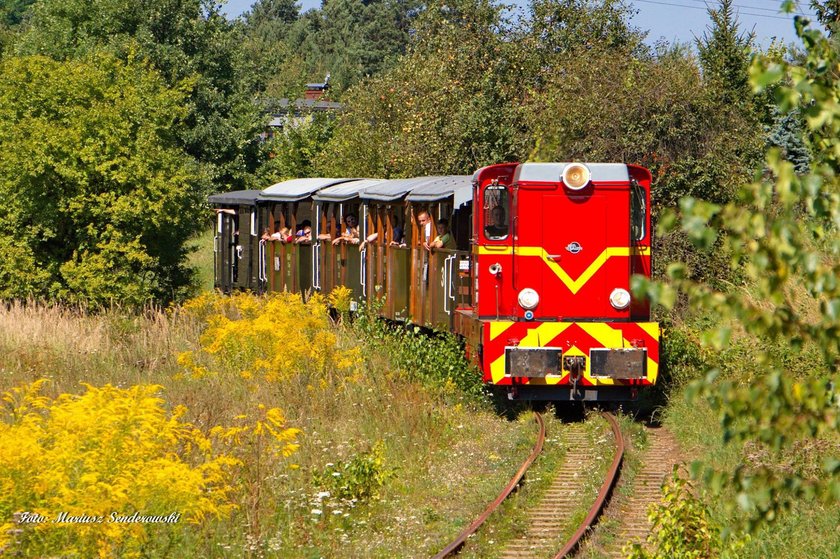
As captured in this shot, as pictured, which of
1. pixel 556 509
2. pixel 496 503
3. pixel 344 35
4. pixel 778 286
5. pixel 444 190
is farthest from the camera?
pixel 344 35

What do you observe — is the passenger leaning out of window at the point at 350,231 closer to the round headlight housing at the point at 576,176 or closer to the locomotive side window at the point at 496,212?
the locomotive side window at the point at 496,212

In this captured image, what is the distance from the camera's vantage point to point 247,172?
1746 inches

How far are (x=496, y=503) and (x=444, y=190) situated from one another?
615 cm

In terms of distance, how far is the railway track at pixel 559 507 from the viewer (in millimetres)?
8742

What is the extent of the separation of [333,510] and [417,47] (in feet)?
89.1

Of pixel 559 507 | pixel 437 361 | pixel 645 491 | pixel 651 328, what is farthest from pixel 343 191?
pixel 559 507

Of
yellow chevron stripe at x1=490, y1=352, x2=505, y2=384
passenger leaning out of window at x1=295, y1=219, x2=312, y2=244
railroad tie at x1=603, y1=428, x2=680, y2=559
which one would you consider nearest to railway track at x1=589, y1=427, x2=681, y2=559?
railroad tie at x1=603, y1=428, x2=680, y2=559

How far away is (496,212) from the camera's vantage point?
536 inches

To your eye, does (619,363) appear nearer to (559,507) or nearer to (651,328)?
(651,328)

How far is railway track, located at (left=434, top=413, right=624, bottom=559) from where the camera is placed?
8742 mm

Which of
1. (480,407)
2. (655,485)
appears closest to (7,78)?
(480,407)

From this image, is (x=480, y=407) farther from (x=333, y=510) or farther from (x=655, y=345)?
(x=333, y=510)

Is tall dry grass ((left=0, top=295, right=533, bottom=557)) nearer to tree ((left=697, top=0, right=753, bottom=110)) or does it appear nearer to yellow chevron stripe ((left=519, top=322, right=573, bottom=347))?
yellow chevron stripe ((left=519, top=322, right=573, bottom=347))

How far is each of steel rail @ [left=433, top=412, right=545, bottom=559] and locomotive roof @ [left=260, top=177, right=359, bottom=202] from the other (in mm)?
9846
